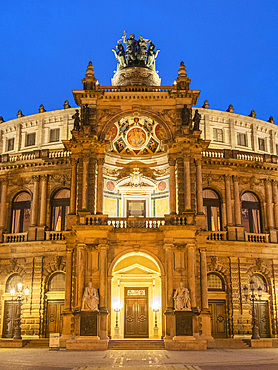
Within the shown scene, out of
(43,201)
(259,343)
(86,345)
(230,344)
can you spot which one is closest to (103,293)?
(86,345)

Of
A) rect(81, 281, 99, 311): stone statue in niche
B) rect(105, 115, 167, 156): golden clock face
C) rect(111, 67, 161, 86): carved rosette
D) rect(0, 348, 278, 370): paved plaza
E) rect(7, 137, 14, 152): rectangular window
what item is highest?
rect(111, 67, 161, 86): carved rosette

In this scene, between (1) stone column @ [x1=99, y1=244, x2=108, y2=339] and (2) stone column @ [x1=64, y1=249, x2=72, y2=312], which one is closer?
(1) stone column @ [x1=99, y1=244, x2=108, y2=339]

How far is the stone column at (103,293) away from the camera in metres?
31.3

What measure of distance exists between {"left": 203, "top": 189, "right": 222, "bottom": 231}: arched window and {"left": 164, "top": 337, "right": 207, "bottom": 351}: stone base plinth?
1245cm

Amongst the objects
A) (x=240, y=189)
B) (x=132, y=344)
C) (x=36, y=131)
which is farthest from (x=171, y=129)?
(x=36, y=131)

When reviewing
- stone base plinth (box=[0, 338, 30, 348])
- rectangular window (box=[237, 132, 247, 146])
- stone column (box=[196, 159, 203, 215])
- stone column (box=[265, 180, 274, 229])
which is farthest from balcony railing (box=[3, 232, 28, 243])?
rectangular window (box=[237, 132, 247, 146])

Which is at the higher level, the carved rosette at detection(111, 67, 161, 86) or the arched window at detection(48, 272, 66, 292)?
the carved rosette at detection(111, 67, 161, 86)

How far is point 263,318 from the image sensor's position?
3944 centimetres

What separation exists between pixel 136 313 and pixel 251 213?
45.9 feet

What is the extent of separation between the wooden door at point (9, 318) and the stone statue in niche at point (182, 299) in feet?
49.3

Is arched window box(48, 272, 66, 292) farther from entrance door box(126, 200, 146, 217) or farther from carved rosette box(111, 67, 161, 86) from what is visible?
carved rosette box(111, 67, 161, 86)

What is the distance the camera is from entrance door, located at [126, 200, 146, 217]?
38969mm

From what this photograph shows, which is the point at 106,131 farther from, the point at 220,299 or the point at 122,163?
the point at 220,299

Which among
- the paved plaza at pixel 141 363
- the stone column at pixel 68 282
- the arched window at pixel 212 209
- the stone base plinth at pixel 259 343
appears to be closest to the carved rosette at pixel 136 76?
the arched window at pixel 212 209
